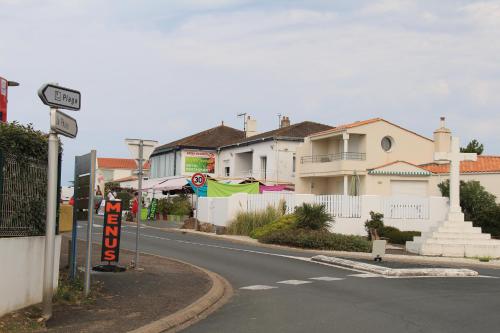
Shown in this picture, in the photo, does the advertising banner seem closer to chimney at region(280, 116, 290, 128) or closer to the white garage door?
chimney at region(280, 116, 290, 128)

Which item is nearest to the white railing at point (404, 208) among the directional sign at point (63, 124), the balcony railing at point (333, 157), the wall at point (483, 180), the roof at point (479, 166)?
the wall at point (483, 180)

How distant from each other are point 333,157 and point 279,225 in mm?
20033

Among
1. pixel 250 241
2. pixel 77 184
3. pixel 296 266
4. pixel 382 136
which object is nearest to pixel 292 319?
pixel 77 184

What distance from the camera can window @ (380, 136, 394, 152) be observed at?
4619 cm

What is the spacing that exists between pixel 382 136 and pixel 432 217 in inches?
635

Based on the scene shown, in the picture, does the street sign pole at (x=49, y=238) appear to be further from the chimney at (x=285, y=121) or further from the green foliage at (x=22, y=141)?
the chimney at (x=285, y=121)

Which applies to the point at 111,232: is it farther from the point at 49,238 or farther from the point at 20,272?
the point at 49,238

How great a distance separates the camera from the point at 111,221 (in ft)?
49.8

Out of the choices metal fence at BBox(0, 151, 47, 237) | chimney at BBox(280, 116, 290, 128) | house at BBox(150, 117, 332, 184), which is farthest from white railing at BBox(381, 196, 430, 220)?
chimney at BBox(280, 116, 290, 128)

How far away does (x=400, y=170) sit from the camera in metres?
41.3

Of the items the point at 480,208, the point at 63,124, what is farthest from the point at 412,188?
the point at 63,124

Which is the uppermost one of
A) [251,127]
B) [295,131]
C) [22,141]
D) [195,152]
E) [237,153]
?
[251,127]

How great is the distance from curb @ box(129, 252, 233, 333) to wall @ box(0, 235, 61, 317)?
186cm

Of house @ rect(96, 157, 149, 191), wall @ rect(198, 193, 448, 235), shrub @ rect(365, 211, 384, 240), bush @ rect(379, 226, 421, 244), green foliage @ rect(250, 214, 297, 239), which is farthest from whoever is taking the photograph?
house @ rect(96, 157, 149, 191)
